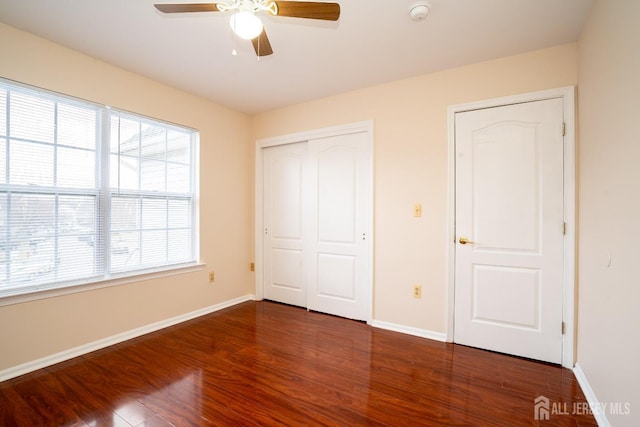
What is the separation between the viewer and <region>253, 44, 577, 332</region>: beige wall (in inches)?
99.6

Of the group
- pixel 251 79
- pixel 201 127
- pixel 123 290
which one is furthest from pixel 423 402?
pixel 201 127

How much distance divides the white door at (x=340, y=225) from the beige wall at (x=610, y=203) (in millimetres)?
1748

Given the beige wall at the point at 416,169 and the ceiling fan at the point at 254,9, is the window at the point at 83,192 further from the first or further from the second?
the beige wall at the point at 416,169

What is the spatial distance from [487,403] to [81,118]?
3.81m

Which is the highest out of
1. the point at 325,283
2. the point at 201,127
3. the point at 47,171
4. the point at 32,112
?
the point at 201,127

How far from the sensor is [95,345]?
8.12ft

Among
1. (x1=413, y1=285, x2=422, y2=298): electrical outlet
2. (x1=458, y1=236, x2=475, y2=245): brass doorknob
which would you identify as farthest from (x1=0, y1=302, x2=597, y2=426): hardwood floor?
(x1=458, y1=236, x2=475, y2=245): brass doorknob

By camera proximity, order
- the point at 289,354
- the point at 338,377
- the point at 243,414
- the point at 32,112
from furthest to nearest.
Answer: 1. the point at 289,354
2. the point at 32,112
3. the point at 338,377
4. the point at 243,414

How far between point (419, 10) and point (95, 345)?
12.0 feet

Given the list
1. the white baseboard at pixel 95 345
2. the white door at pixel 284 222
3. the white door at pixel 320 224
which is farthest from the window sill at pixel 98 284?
the white door at pixel 320 224

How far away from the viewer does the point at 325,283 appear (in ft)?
11.3

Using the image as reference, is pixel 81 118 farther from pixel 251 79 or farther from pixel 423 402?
pixel 423 402

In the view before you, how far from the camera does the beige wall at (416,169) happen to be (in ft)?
8.30

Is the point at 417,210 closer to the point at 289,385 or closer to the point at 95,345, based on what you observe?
the point at 289,385
